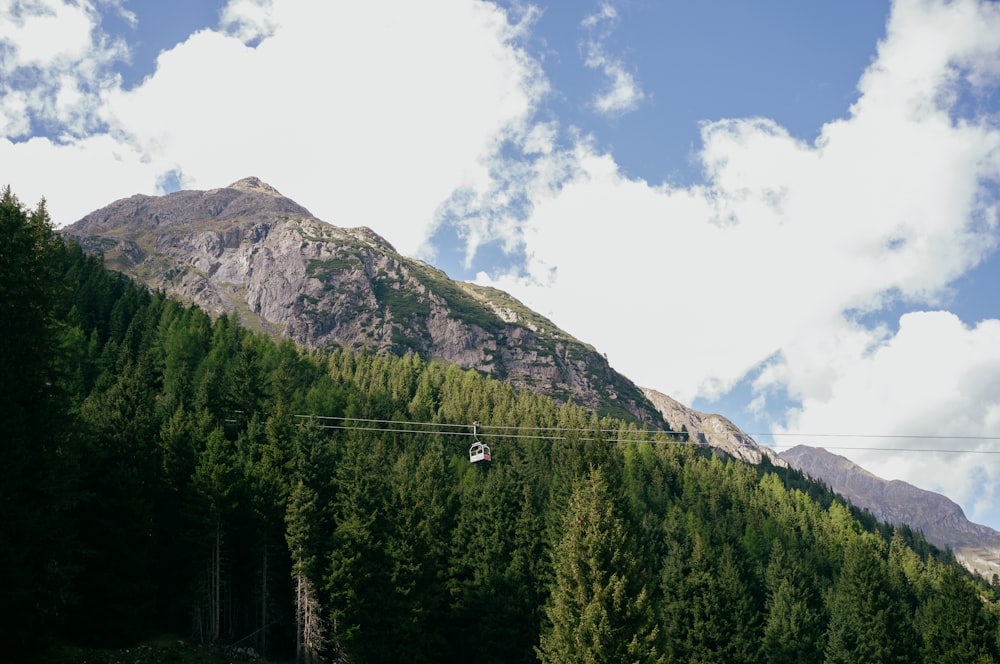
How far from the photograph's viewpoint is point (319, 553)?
50656 millimetres

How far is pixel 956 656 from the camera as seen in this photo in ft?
188

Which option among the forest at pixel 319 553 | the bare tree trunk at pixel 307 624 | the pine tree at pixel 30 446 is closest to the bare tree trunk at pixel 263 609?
the forest at pixel 319 553

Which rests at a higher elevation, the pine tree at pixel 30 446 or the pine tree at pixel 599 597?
the pine tree at pixel 30 446

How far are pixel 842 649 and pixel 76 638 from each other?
5677 cm

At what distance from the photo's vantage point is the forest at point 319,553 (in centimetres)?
3170

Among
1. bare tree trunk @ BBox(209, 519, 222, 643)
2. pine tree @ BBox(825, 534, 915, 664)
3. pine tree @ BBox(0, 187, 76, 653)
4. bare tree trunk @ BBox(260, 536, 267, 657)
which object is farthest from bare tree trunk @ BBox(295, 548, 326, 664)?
pine tree @ BBox(825, 534, 915, 664)

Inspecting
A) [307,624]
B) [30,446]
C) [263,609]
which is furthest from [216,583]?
[30,446]

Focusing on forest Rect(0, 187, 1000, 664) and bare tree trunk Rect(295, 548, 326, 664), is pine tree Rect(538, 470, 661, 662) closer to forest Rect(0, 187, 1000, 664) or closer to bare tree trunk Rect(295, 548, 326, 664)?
forest Rect(0, 187, 1000, 664)

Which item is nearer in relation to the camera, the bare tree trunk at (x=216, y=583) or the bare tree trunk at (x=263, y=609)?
the bare tree trunk at (x=216, y=583)

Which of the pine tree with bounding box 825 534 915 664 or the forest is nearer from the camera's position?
the forest

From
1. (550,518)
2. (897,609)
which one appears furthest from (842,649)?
(550,518)

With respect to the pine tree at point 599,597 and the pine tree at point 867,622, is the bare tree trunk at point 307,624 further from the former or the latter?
the pine tree at point 867,622

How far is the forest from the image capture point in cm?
3170

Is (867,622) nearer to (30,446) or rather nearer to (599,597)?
(599,597)
